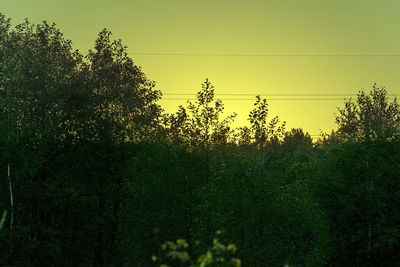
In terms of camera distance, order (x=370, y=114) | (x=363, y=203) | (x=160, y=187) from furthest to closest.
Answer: (x=370, y=114) → (x=363, y=203) → (x=160, y=187)

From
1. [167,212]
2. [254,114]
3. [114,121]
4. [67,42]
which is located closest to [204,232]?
[167,212]

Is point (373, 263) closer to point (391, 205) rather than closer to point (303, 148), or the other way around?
point (391, 205)

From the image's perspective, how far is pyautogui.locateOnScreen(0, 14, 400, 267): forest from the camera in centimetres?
3962

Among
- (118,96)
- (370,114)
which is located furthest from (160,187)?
(370,114)

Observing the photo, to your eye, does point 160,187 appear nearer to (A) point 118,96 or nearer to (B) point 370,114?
(A) point 118,96

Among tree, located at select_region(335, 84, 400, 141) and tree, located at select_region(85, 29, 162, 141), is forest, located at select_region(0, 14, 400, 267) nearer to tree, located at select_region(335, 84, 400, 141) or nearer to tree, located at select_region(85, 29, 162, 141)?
tree, located at select_region(85, 29, 162, 141)

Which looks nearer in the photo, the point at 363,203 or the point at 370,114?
the point at 363,203

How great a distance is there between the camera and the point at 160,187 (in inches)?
1710

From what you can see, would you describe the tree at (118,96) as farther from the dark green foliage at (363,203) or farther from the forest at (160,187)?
the dark green foliage at (363,203)

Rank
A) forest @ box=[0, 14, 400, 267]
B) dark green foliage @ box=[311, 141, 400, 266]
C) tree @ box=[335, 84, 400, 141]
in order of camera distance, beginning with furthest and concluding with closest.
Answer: tree @ box=[335, 84, 400, 141] < dark green foliage @ box=[311, 141, 400, 266] < forest @ box=[0, 14, 400, 267]

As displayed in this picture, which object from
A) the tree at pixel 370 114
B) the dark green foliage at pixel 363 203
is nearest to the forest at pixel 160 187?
the dark green foliage at pixel 363 203

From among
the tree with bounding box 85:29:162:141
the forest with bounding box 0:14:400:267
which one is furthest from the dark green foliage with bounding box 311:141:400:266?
the tree with bounding box 85:29:162:141

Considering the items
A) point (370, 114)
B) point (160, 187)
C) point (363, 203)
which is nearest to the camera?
point (160, 187)

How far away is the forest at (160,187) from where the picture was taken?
130 feet
